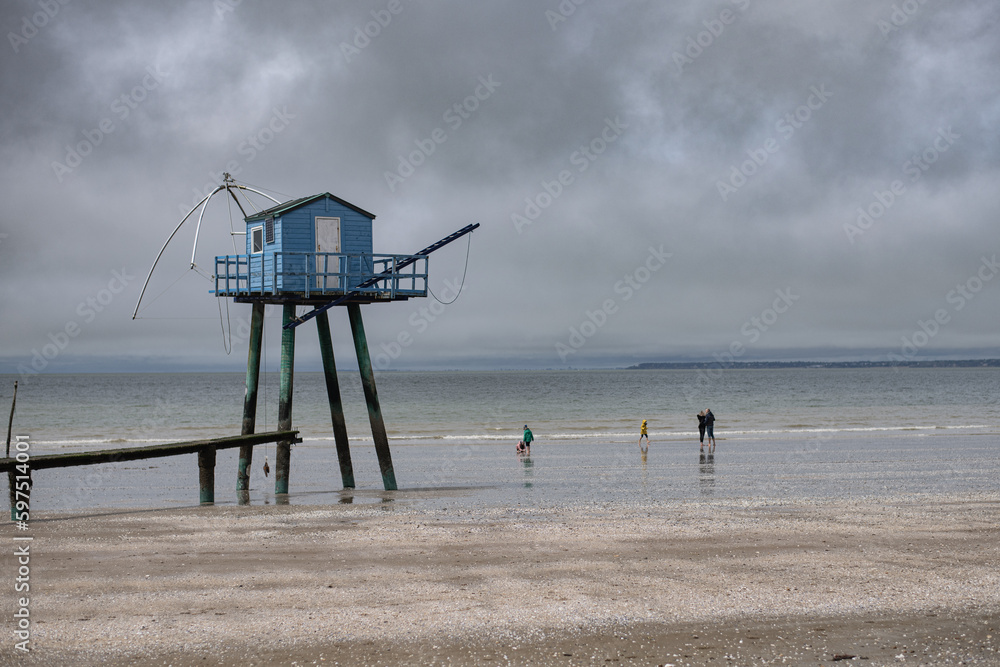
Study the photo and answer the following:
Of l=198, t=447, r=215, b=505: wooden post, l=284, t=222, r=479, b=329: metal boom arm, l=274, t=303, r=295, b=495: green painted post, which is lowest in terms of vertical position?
l=198, t=447, r=215, b=505: wooden post

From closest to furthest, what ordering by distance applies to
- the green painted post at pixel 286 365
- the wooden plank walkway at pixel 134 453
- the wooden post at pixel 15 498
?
the wooden post at pixel 15 498 → the wooden plank walkway at pixel 134 453 → the green painted post at pixel 286 365

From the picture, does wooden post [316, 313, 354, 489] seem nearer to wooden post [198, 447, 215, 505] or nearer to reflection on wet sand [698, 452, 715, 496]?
wooden post [198, 447, 215, 505]

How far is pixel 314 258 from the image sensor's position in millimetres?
20516

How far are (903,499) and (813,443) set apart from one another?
2041 cm

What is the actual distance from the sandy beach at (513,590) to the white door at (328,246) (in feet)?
21.1

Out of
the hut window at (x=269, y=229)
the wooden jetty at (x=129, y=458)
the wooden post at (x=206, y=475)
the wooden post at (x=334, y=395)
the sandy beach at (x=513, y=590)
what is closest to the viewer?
the sandy beach at (x=513, y=590)

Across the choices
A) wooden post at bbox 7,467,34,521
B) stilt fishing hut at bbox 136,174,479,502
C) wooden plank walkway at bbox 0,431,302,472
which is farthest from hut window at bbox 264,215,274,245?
wooden post at bbox 7,467,34,521

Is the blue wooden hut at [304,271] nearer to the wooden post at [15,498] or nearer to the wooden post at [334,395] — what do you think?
the wooden post at [334,395]

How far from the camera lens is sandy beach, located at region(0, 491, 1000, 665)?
9.00 meters

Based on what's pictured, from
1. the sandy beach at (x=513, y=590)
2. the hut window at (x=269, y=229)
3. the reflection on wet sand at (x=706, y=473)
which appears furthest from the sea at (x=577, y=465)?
the hut window at (x=269, y=229)

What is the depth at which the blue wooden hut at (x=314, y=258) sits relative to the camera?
67.1 ft

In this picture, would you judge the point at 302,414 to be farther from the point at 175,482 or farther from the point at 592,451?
the point at 175,482

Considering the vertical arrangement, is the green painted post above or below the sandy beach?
above

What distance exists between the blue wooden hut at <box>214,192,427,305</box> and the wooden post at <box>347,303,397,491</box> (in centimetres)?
89
